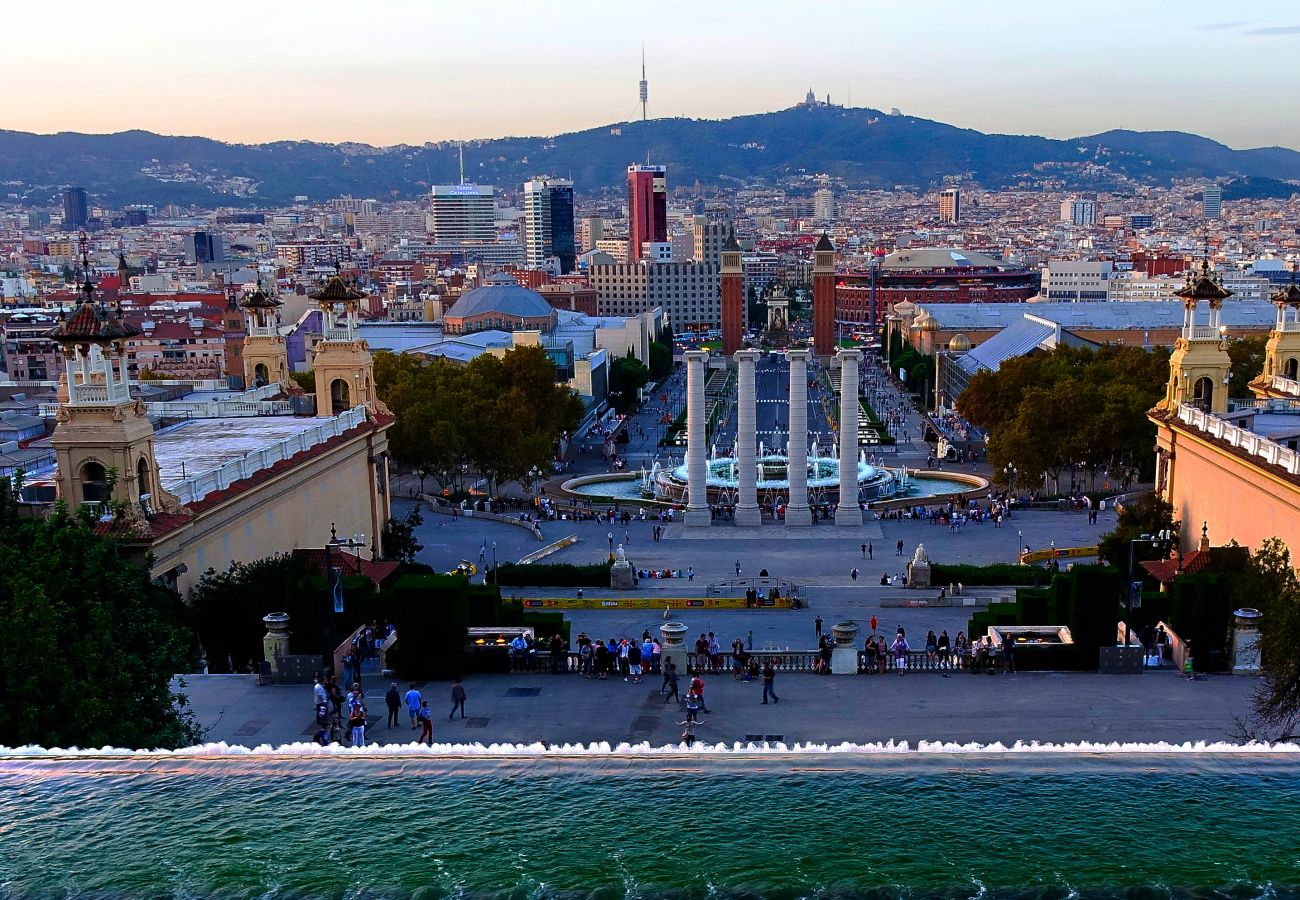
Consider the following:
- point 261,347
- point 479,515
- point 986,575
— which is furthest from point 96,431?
point 479,515

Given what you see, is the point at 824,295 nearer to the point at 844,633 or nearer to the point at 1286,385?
the point at 1286,385

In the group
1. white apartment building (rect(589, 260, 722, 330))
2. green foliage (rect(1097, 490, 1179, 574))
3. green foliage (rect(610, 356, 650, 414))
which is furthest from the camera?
white apartment building (rect(589, 260, 722, 330))

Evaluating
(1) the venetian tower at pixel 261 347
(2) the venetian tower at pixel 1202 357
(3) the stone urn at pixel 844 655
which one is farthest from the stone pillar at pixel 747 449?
(3) the stone urn at pixel 844 655

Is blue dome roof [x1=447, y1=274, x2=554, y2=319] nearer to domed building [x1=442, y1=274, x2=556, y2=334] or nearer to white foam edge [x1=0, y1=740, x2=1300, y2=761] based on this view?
domed building [x1=442, y1=274, x2=556, y2=334]

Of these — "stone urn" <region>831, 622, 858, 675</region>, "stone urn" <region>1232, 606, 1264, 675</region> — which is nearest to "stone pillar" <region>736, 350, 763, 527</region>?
"stone urn" <region>831, 622, 858, 675</region>

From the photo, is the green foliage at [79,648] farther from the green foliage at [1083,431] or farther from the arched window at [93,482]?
the green foliage at [1083,431]

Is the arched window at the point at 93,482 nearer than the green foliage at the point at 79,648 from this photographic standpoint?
No
